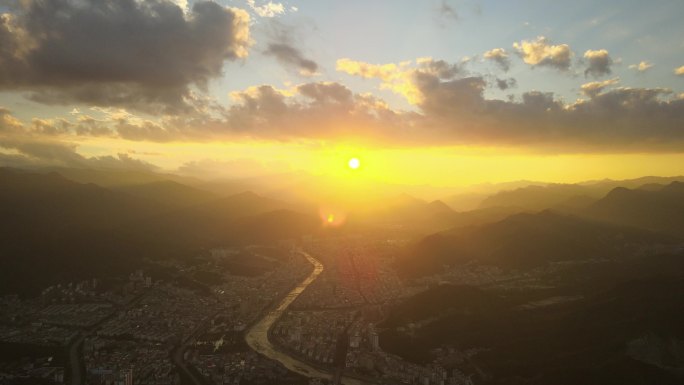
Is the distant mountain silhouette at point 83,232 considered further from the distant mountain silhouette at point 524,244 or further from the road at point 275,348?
the distant mountain silhouette at point 524,244

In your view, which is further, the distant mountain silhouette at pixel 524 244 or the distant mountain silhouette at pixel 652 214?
the distant mountain silhouette at pixel 652 214

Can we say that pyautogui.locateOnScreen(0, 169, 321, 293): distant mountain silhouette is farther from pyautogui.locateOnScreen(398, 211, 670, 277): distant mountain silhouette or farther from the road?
pyautogui.locateOnScreen(398, 211, 670, 277): distant mountain silhouette

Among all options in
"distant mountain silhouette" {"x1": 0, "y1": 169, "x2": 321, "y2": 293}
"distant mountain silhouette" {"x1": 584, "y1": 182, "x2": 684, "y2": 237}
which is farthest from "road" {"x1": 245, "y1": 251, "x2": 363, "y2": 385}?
"distant mountain silhouette" {"x1": 584, "y1": 182, "x2": 684, "y2": 237}

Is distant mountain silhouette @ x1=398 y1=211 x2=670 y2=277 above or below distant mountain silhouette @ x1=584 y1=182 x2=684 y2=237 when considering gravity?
below

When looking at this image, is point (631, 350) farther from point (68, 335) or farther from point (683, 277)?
point (68, 335)

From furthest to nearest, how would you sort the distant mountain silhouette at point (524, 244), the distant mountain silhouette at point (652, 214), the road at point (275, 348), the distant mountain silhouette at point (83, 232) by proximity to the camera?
the distant mountain silhouette at point (652, 214), the distant mountain silhouette at point (524, 244), the distant mountain silhouette at point (83, 232), the road at point (275, 348)

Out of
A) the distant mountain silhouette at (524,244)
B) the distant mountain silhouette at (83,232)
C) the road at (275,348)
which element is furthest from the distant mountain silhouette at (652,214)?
the road at (275,348)

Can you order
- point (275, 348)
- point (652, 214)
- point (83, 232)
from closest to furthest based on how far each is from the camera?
point (275, 348) → point (83, 232) → point (652, 214)

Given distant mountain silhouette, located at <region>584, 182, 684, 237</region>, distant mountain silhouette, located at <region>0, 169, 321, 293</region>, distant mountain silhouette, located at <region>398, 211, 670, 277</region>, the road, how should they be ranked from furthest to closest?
distant mountain silhouette, located at <region>584, 182, 684, 237</region>
distant mountain silhouette, located at <region>398, 211, 670, 277</region>
distant mountain silhouette, located at <region>0, 169, 321, 293</region>
the road

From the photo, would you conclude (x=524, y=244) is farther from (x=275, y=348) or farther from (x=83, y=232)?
(x=83, y=232)

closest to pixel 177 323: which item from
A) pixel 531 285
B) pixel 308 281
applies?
pixel 308 281

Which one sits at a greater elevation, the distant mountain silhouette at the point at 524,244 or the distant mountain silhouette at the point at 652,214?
the distant mountain silhouette at the point at 652,214

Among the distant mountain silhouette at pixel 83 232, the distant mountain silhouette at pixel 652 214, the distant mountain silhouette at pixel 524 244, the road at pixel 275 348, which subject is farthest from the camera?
the distant mountain silhouette at pixel 652 214

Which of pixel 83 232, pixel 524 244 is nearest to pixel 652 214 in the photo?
pixel 524 244
